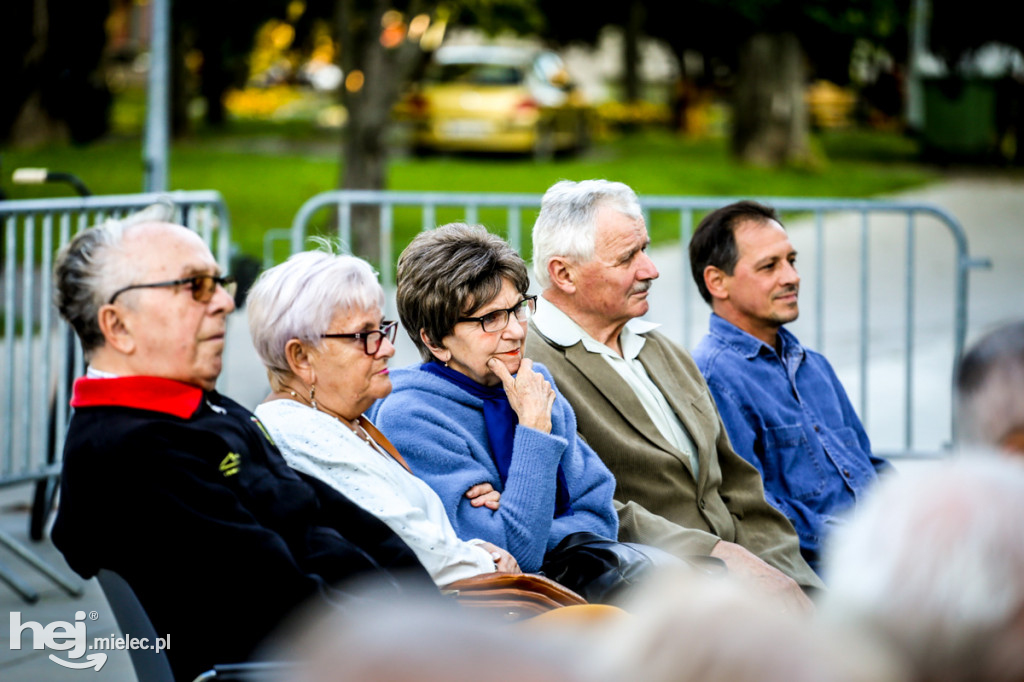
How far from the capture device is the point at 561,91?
76.4ft

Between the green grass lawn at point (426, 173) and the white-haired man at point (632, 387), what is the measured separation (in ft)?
30.4

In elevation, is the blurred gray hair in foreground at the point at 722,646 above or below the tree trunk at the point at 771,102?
below

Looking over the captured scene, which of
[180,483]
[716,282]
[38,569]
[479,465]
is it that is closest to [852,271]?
[716,282]

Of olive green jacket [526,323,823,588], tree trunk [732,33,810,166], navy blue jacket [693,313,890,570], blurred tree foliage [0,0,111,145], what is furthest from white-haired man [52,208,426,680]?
tree trunk [732,33,810,166]

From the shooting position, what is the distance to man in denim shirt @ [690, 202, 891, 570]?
13.7ft

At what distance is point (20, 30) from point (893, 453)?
1375 centimetres

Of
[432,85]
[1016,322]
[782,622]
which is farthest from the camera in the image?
[432,85]

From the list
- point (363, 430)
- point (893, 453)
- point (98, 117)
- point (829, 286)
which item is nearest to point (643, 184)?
point (829, 286)

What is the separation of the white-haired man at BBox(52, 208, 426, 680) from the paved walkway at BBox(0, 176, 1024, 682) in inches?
3.8

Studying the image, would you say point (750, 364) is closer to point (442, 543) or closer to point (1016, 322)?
point (442, 543)

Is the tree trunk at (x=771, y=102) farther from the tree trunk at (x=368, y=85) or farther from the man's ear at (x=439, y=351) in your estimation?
the man's ear at (x=439, y=351)

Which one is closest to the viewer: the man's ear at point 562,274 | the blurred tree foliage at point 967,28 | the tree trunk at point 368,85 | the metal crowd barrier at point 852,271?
the man's ear at point 562,274

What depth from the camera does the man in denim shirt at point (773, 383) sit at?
164 inches

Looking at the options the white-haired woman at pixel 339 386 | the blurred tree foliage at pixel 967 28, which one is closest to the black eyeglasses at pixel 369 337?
the white-haired woman at pixel 339 386
